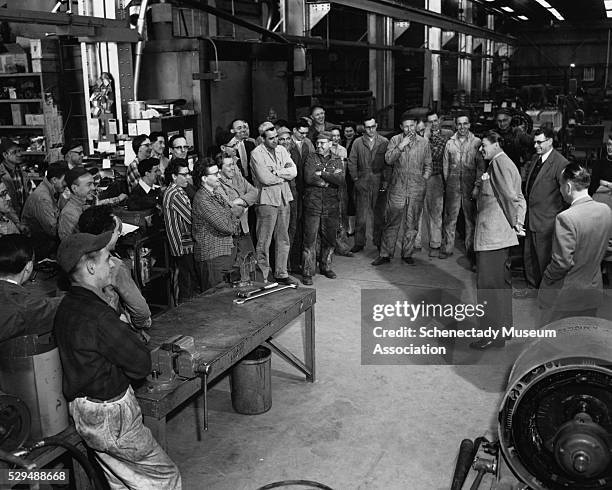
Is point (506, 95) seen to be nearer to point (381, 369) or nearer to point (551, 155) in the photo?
point (551, 155)

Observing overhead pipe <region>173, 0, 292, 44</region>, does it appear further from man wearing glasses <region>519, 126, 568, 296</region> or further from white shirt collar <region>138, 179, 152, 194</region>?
man wearing glasses <region>519, 126, 568, 296</region>

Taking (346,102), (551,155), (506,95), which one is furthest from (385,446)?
(506,95)

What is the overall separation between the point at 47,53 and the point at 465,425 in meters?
7.00

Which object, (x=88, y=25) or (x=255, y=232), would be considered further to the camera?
(x=255, y=232)

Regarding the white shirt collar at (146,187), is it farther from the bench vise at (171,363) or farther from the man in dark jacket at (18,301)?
the bench vise at (171,363)

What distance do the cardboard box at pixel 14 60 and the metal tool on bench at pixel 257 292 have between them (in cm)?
614

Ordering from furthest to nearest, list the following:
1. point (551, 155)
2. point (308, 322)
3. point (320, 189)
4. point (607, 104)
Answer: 1. point (607, 104)
2. point (320, 189)
3. point (551, 155)
4. point (308, 322)

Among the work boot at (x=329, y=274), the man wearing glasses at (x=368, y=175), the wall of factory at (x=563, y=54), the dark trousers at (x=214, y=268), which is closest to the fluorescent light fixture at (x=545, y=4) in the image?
the wall of factory at (x=563, y=54)

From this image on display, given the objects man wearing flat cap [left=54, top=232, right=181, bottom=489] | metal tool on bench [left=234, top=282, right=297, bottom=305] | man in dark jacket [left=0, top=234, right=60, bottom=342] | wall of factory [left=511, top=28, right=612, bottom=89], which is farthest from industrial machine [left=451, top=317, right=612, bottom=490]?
wall of factory [left=511, top=28, right=612, bottom=89]

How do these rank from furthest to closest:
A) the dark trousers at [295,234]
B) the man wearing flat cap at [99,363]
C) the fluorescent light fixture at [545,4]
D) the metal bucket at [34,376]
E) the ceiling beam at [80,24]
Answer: the fluorescent light fixture at [545,4] < the dark trousers at [295,234] < the ceiling beam at [80,24] < the metal bucket at [34,376] < the man wearing flat cap at [99,363]

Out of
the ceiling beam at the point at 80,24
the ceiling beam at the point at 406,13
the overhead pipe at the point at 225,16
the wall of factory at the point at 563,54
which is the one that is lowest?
the ceiling beam at the point at 80,24

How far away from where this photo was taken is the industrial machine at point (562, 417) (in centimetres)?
234

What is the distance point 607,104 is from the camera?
22.0 metres

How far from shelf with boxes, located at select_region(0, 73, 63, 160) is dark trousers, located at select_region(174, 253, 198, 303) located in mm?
3344
